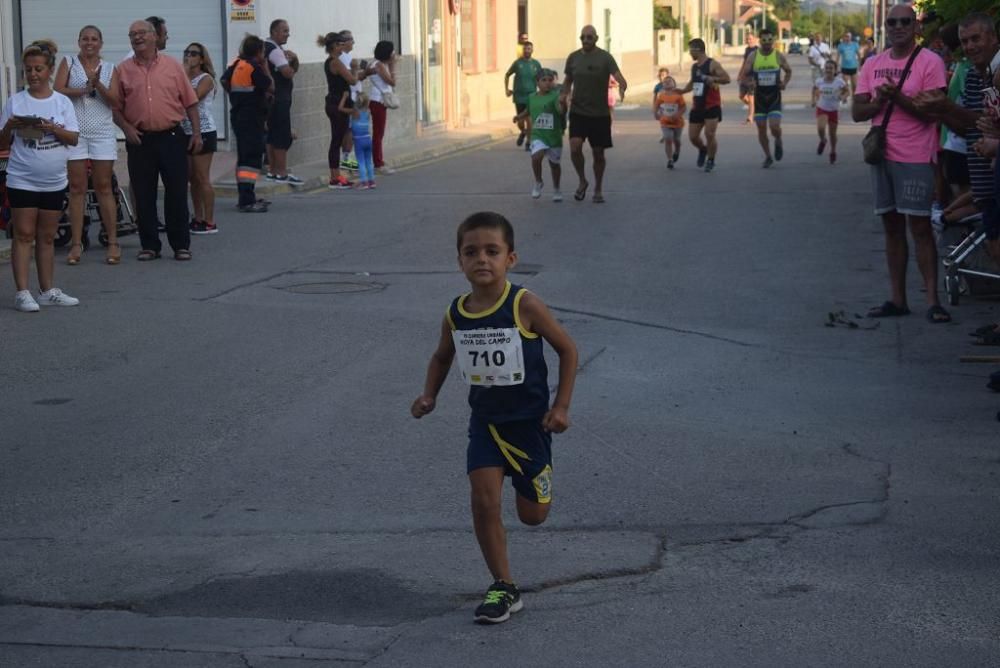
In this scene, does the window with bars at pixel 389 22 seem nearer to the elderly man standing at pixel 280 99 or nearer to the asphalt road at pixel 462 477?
the elderly man standing at pixel 280 99

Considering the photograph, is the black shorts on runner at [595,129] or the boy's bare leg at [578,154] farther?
the black shorts on runner at [595,129]

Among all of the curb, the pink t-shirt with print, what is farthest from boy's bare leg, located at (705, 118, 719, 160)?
the pink t-shirt with print

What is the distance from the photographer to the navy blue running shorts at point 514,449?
5.02 metres

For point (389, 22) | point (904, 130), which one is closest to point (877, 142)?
point (904, 130)

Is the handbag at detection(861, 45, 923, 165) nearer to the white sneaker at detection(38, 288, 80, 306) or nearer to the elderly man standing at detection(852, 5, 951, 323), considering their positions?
the elderly man standing at detection(852, 5, 951, 323)

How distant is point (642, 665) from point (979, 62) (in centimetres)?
621

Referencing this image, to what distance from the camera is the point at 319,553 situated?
5.71m

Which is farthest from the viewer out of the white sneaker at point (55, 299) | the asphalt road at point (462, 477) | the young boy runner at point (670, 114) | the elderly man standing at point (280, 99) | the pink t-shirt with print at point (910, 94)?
the young boy runner at point (670, 114)

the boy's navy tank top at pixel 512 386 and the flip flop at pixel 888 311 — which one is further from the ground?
the boy's navy tank top at pixel 512 386

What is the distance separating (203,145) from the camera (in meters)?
14.8

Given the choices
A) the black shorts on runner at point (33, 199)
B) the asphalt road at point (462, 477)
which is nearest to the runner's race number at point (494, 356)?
the asphalt road at point (462, 477)

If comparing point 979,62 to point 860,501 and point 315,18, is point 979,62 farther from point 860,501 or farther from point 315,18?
point 315,18

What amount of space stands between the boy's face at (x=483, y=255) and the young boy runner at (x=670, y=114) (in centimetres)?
1752

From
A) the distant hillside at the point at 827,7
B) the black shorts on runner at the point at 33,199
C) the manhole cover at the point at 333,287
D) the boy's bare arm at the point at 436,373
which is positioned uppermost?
the distant hillside at the point at 827,7
